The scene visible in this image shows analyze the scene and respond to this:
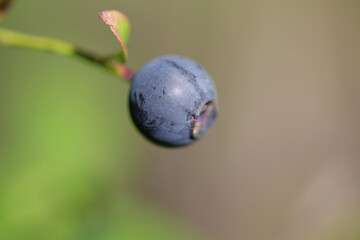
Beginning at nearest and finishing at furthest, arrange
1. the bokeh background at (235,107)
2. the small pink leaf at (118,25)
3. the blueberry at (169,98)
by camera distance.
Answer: the small pink leaf at (118,25) < the blueberry at (169,98) < the bokeh background at (235,107)

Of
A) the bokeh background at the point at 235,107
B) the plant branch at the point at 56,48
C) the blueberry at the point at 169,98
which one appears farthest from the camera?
the bokeh background at the point at 235,107

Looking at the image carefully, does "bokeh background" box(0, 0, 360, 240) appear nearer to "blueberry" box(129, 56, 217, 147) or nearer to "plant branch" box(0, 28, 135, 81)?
"plant branch" box(0, 28, 135, 81)

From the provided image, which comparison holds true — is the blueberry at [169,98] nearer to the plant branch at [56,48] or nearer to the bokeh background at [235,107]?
the plant branch at [56,48]

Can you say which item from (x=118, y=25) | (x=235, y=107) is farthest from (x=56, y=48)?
(x=235, y=107)

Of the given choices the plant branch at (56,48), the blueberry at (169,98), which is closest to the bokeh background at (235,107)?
the plant branch at (56,48)

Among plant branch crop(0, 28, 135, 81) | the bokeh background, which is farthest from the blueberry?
the bokeh background

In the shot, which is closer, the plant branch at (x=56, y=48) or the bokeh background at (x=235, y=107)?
the plant branch at (x=56, y=48)
